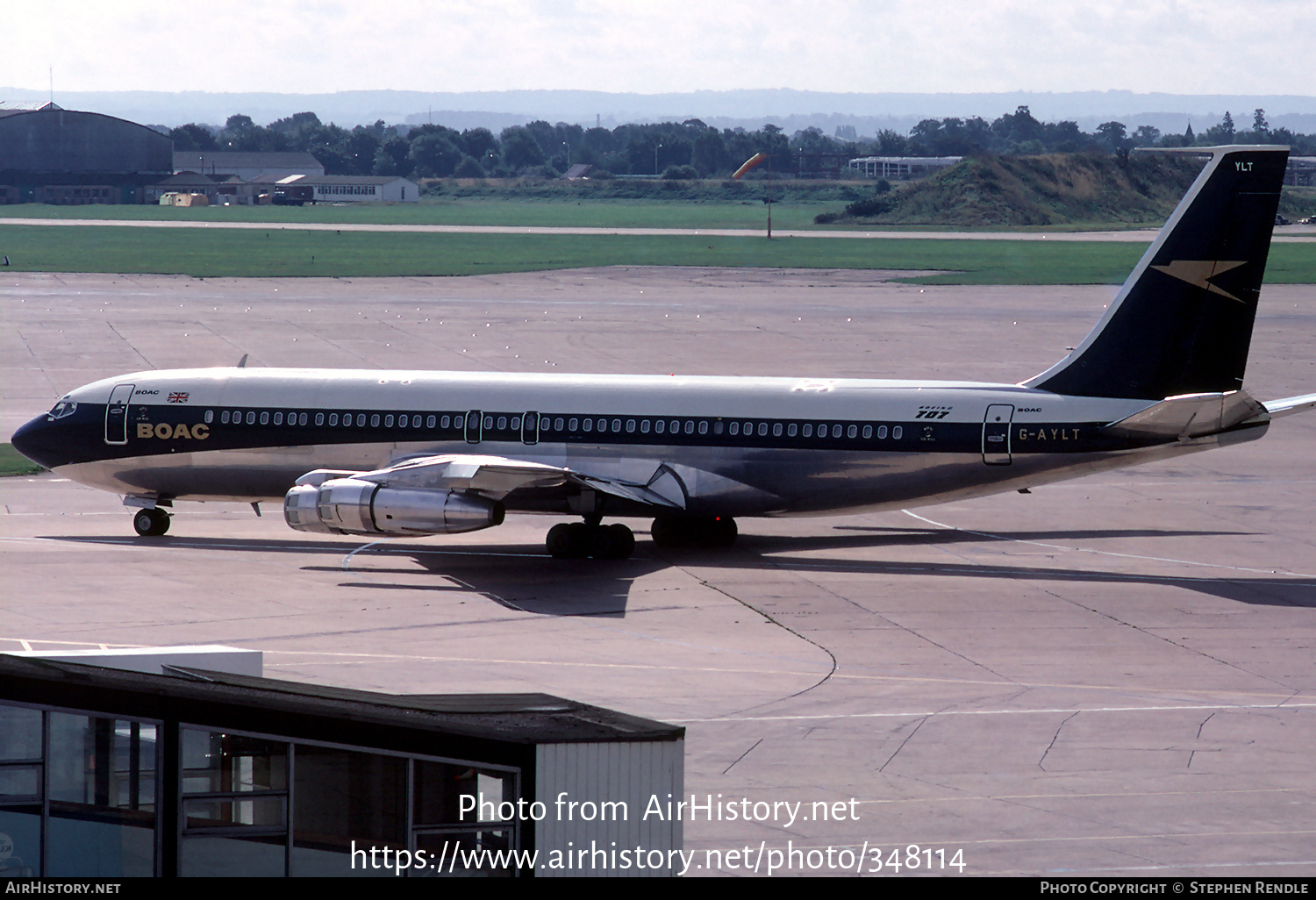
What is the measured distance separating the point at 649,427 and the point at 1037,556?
10.5m

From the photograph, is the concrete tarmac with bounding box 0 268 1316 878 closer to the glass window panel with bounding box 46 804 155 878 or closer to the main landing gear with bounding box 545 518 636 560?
the main landing gear with bounding box 545 518 636 560

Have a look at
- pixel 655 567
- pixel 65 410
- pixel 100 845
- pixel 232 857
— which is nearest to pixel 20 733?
pixel 100 845

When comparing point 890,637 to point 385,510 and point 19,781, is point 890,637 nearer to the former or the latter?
point 385,510

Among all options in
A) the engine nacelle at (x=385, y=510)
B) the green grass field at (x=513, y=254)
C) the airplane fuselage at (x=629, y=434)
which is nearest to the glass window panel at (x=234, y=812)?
the engine nacelle at (x=385, y=510)

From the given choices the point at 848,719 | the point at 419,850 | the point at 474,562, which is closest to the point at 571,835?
the point at 419,850

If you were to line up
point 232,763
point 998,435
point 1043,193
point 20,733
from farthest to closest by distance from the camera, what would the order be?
point 1043,193 < point 998,435 < point 232,763 < point 20,733

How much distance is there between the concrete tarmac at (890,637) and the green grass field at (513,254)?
71.8 metres

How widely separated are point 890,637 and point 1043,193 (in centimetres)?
15222

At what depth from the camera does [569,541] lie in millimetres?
41844

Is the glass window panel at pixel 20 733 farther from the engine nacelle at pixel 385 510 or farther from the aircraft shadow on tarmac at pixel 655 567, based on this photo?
the engine nacelle at pixel 385 510

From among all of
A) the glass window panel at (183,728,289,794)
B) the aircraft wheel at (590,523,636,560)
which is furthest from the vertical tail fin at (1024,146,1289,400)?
the glass window panel at (183,728,289,794)

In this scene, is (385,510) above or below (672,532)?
above

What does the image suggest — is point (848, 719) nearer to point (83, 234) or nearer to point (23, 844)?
point (23, 844)

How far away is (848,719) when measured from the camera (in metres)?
27.6
